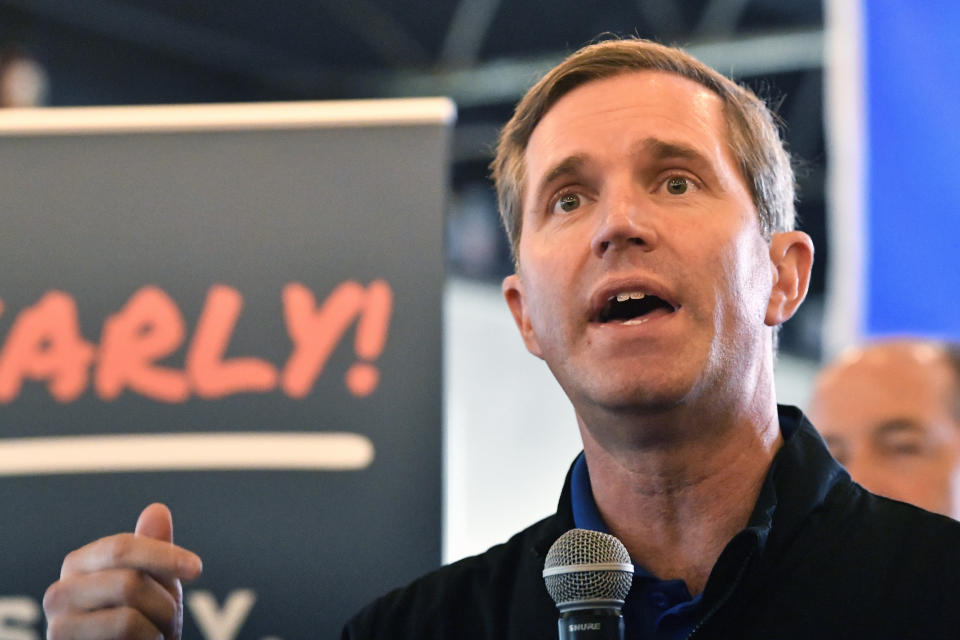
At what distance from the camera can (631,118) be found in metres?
1.74

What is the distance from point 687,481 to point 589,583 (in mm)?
409

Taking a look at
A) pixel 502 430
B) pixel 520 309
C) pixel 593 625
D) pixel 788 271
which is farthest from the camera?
pixel 502 430

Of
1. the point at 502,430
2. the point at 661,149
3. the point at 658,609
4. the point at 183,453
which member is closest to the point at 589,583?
the point at 658,609

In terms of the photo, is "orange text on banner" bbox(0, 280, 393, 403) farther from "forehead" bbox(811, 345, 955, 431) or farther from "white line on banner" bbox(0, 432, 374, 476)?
"forehead" bbox(811, 345, 955, 431)

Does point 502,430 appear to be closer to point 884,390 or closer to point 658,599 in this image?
point 884,390

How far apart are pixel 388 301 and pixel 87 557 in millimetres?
601

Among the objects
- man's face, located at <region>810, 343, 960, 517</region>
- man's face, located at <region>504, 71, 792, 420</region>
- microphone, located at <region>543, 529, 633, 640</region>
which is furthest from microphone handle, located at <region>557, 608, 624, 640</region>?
man's face, located at <region>810, 343, 960, 517</region>

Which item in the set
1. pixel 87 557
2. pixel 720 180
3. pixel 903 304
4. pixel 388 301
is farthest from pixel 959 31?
pixel 87 557

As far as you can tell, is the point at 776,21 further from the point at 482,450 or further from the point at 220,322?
the point at 220,322

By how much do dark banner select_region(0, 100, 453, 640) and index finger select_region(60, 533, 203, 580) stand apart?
0.33 meters

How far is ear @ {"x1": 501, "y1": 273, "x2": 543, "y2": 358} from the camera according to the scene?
1880mm

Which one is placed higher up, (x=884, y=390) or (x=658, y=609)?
(x=884, y=390)

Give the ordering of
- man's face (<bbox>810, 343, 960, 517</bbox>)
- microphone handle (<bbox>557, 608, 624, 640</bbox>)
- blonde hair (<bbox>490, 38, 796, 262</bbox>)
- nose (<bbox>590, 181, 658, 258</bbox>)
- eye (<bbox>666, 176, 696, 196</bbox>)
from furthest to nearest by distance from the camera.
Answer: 1. man's face (<bbox>810, 343, 960, 517</bbox>)
2. blonde hair (<bbox>490, 38, 796, 262</bbox>)
3. eye (<bbox>666, 176, 696, 196</bbox>)
4. nose (<bbox>590, 181, 658, 258</bbox>)
5. microphone handle (<bbox>557, 608, 624, 640</bbox>)

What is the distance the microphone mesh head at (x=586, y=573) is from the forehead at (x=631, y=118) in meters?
0.59
